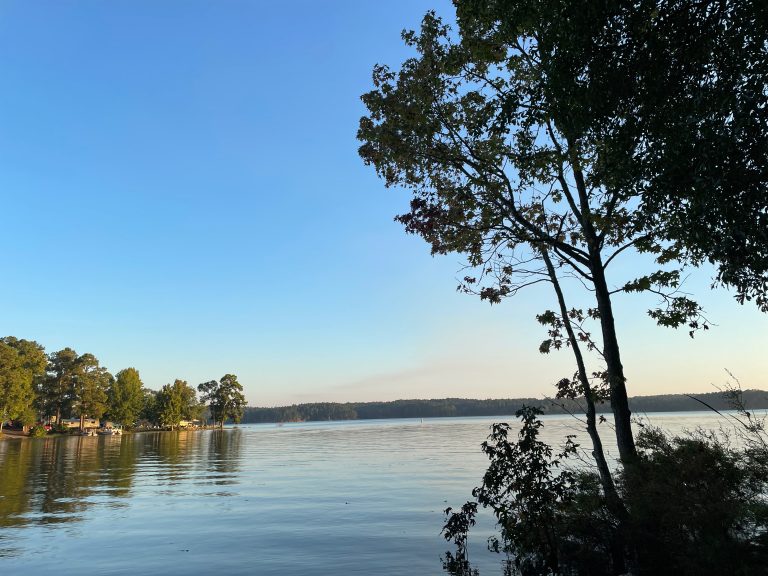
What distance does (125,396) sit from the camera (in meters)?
123

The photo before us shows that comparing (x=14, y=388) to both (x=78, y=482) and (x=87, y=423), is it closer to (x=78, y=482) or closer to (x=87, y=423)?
(x=87, y=423)

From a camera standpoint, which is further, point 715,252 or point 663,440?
point 663,440

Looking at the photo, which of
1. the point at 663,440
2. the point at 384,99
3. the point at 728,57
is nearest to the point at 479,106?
the point at 384,99

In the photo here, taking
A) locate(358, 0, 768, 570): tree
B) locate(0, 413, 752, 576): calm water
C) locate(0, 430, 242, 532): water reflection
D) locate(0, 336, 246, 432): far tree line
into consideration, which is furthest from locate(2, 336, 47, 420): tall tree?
locate(358, 0, 768, 570): tree

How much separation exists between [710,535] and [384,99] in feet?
36.6

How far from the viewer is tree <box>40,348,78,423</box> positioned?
4230 inches

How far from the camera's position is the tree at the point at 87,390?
106 m

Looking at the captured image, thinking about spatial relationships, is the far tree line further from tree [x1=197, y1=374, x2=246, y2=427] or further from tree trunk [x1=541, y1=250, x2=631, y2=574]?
tree trunk [x1=541, y1=250, x2=631, y2=574]

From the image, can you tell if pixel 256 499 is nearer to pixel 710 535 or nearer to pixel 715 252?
pixel 710 535

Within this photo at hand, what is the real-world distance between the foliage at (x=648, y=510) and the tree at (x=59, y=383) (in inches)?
4711

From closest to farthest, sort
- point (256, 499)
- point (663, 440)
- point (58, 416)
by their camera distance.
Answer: point (663, 440) < point (256, 499) < point (58, 416)

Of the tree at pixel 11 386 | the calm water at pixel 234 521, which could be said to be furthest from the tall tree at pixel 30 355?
the calm water at pixel 234 521

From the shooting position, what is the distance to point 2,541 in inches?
535

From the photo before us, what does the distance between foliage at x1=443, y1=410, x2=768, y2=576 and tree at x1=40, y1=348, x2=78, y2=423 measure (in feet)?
393
